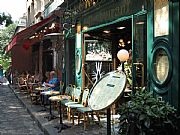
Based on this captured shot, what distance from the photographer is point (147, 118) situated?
5.11 meters

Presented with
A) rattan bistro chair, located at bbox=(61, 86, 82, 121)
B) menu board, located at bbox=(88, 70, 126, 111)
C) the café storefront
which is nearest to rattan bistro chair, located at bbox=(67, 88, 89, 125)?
rattan bistro chair, located at bbox=(61, 86, 82, 121)

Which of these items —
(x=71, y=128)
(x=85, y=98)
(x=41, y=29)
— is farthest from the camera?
(x=41, y=29)

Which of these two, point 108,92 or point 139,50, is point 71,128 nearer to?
point 139,50

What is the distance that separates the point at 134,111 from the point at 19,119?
6.62m

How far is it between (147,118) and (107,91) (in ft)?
3.62

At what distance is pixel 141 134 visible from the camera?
5066 millimetres

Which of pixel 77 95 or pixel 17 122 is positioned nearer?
pixel 77 95

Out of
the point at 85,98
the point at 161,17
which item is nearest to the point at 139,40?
the point at 161,17

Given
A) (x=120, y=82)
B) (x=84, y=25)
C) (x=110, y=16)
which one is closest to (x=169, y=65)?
(x=120, y=82)

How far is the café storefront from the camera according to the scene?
5910 millimetres

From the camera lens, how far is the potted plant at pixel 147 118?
16.8 ft

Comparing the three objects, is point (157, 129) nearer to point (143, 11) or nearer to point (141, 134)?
point (141, 134)

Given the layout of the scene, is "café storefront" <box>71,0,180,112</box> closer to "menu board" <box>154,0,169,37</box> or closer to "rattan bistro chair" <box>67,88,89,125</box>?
"menu board" <box>154,0,169,37</box>

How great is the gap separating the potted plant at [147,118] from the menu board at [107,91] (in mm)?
248
